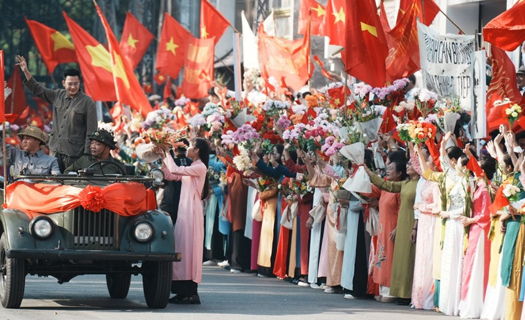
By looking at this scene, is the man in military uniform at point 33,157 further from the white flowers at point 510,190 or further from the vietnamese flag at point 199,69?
the vietnamese flag at point 199,69

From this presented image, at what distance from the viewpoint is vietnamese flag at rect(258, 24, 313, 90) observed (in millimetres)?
23750

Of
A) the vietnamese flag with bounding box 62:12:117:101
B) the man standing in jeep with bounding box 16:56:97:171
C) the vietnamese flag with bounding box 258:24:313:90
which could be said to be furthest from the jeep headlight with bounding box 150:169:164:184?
the vietnamese flag with bounding box 62:12:117:101

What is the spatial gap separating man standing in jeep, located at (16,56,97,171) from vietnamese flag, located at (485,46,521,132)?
473 centimetres

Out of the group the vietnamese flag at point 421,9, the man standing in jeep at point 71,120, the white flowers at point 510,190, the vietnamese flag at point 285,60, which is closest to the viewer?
the white flowers at point 510,190

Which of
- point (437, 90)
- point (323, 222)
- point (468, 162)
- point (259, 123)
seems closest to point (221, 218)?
point (259, 123)

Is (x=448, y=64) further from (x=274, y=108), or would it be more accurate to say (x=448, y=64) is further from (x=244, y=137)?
(x=274, y=108)

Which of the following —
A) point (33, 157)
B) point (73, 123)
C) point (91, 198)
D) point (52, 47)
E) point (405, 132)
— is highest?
point (52, 47)

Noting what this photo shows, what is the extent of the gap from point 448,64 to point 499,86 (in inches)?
30.7

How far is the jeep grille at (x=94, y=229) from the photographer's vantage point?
527 inches

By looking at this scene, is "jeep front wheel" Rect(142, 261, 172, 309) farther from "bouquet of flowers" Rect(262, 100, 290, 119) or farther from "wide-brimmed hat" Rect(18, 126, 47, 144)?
"bouquet of flowers" Rect(262, 100, 290, 119)

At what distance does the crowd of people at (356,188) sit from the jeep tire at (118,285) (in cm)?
67

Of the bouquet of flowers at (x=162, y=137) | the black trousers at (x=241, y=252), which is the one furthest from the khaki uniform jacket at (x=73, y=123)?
the black trousers at (x=241, y=252)

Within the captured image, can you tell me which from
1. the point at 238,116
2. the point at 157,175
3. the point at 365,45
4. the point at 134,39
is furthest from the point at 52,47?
the point at 157,175

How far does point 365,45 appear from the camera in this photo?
1805 centimetres
